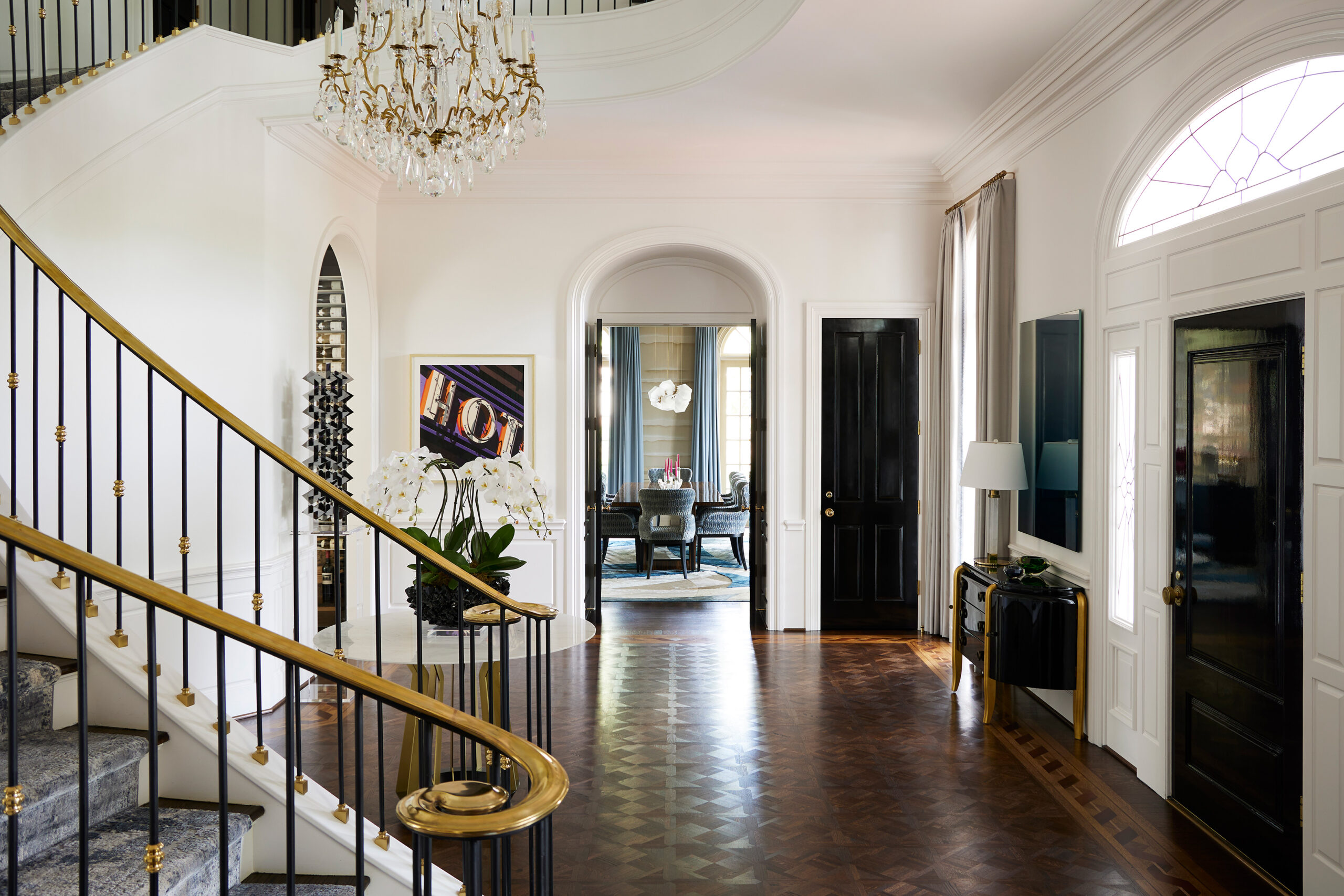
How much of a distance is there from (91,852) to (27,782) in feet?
0.74

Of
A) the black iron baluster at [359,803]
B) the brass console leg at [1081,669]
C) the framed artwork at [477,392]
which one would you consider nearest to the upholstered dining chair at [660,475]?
the framed artwork at [477,392]

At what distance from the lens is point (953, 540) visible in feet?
22.6

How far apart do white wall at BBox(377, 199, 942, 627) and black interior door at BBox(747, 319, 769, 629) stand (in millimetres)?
230

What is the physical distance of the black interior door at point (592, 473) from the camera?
7.36 metres

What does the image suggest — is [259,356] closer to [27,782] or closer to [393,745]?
[393,745]

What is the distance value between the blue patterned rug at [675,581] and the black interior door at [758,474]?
3.27ft

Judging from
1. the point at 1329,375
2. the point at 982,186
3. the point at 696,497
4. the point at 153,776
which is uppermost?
the point at 982,186

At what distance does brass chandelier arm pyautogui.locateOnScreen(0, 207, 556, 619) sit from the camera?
2797 mm

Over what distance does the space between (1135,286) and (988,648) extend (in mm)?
1990

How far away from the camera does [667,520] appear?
31.8ft

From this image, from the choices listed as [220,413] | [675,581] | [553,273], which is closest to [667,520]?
[675,581]

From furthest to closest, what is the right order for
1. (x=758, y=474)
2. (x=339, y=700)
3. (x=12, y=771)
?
(x=758, y=474), (x=339, y=700), (x=12, y=771)

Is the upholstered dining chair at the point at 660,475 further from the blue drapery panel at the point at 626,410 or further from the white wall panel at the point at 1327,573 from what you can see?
the white wall panel at the point at 1327,573

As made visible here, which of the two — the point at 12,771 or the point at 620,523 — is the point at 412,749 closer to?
the point at 12,771
